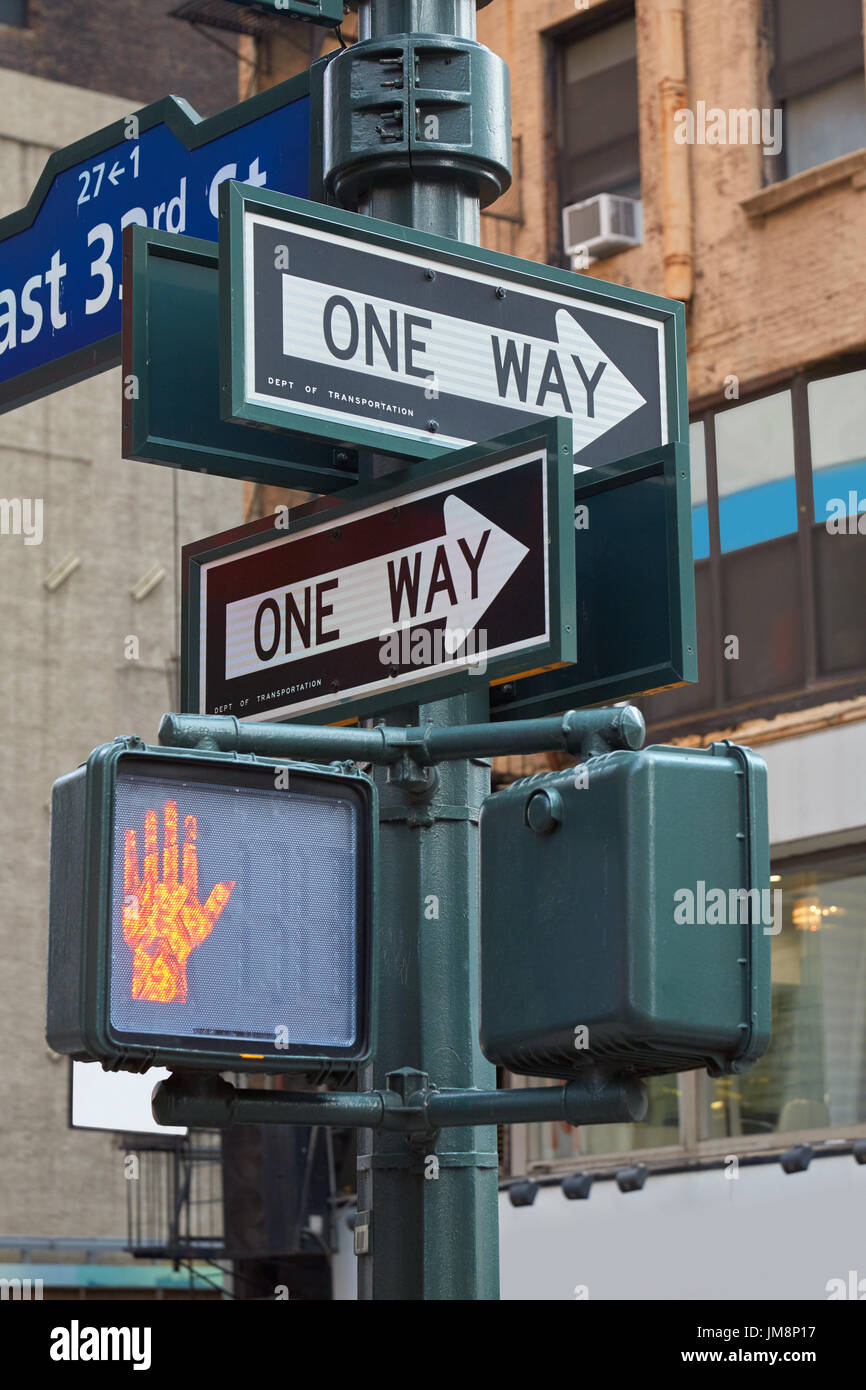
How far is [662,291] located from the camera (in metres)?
19.1

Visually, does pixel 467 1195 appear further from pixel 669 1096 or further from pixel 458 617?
pixel 669 1096

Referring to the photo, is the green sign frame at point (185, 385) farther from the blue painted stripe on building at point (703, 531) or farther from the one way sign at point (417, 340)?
the blue painted stripe on building at point (703, 531)

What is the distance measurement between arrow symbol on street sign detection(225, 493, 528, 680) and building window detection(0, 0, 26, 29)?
34582mm

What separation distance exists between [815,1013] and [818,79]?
7.20 m

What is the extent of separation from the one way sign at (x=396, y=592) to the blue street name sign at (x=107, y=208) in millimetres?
977

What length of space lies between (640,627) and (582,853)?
3.17ft

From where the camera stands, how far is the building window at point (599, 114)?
19.9 m

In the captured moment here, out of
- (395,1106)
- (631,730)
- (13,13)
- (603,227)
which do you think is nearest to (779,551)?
(603,227)

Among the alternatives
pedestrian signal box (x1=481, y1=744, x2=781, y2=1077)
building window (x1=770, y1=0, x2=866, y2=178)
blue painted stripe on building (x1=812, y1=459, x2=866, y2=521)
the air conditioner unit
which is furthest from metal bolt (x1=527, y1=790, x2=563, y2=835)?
the air conditioner unit

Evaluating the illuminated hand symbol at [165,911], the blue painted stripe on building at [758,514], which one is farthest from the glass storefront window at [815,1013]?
the illuminated hand symbol at [165,911]

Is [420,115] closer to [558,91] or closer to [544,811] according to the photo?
[544,811]

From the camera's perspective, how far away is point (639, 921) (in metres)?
3.18
